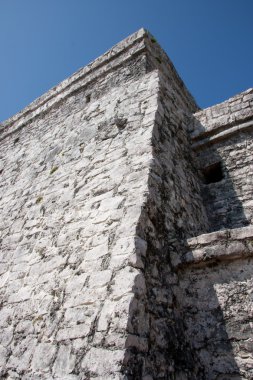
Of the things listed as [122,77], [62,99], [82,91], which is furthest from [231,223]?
[62,99]

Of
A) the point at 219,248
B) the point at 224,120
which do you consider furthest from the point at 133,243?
the point at 224,120

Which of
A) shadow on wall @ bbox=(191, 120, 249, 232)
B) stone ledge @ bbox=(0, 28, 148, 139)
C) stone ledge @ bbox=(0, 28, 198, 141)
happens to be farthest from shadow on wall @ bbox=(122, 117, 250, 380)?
stone ledge @ bbox=(0, 28, 148, 139)

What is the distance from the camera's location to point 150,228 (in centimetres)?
279

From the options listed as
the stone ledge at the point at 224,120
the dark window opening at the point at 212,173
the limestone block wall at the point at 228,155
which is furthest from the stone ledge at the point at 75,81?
the dark window opening at the point at 212,173

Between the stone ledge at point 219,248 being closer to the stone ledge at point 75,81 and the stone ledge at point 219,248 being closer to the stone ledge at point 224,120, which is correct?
the stone ledge at point 224,120

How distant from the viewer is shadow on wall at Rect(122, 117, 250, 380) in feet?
7.14

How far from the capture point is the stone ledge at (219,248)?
2.67 metres

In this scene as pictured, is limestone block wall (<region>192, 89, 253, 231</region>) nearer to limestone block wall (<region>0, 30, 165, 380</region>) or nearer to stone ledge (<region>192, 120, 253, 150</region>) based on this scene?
stone ledge (<region>192, 120, 253, 150</region>)

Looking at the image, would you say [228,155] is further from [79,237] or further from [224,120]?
[79,237]

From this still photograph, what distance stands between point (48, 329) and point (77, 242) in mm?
821

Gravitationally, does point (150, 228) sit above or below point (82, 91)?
below

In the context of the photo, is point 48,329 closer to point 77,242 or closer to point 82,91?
point 77,242

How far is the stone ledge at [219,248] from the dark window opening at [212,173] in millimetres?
1757

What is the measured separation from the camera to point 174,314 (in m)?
2.56
